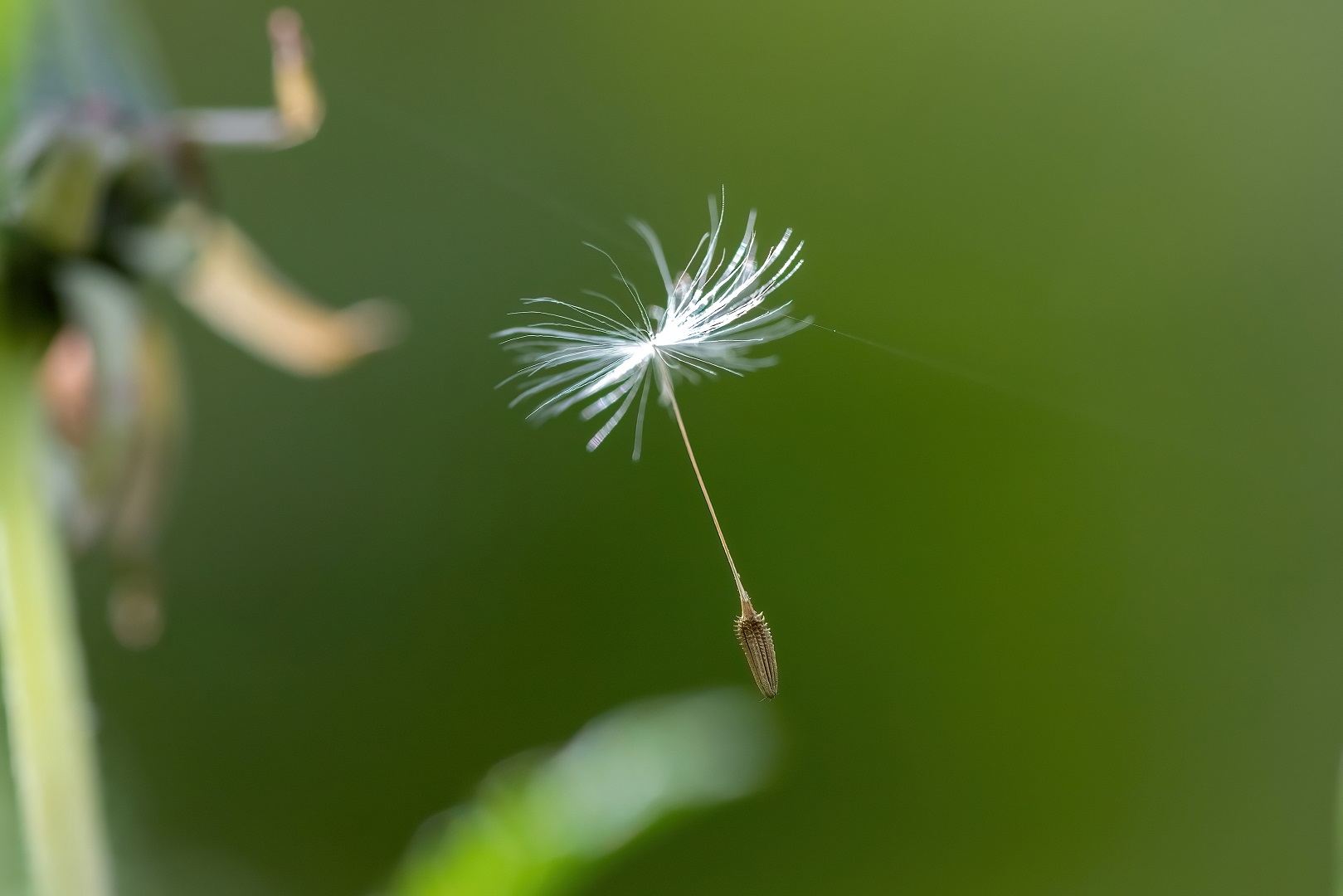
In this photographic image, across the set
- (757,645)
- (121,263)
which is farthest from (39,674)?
(757,645)

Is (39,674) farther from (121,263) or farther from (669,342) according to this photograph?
(669,342)

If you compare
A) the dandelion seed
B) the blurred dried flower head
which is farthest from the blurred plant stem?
the dandelion seed

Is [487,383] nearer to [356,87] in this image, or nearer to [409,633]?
[409,633]

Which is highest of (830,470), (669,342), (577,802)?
(830,470)

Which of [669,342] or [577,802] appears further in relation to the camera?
[669,342]

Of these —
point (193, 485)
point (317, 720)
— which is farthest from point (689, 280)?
point (193, 485)

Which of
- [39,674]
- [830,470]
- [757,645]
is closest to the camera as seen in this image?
[39,674]
